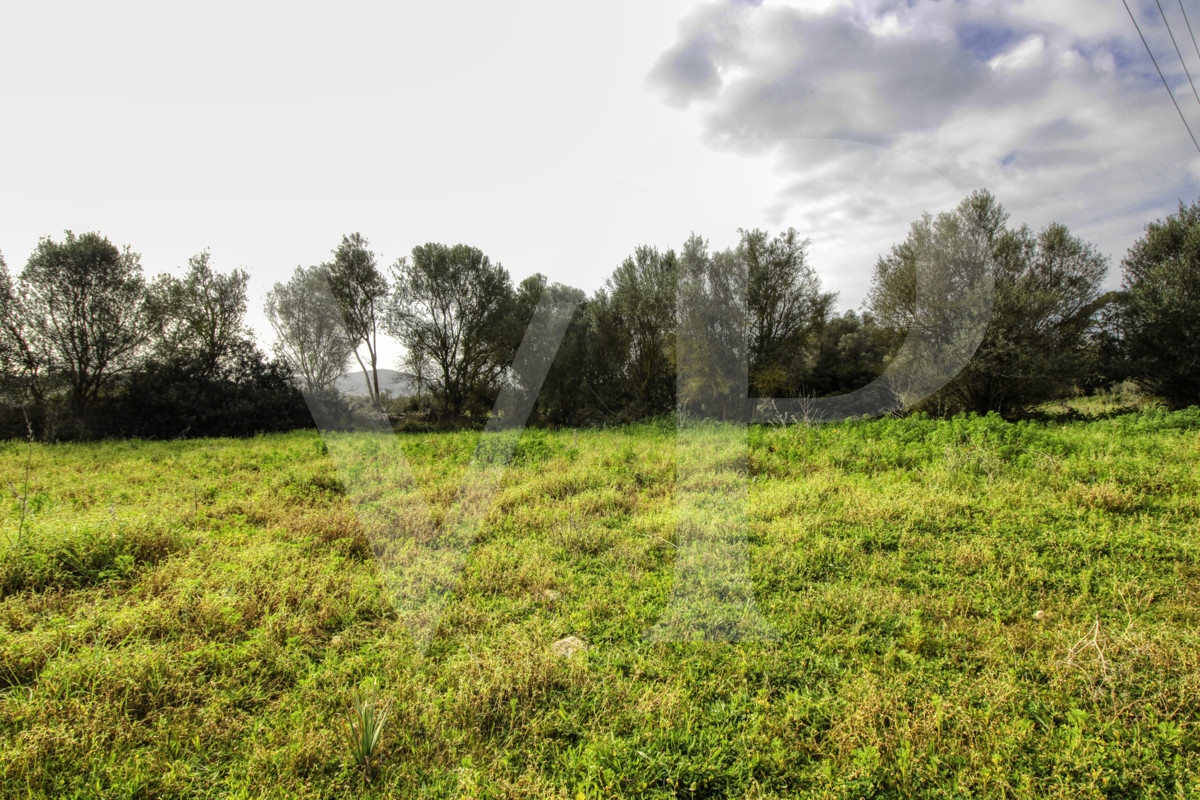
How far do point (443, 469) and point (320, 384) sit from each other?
58.7 feet

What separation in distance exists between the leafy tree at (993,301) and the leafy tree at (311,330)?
23191 millimetres

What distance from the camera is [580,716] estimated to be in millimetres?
2744

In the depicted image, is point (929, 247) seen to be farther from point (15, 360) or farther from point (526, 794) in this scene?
point (15, 360)

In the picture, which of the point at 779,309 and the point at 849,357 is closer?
the point at 779,309

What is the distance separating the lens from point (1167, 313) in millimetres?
13828

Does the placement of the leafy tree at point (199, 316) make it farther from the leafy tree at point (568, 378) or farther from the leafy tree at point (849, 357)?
the leafy tree at point (849, 357)

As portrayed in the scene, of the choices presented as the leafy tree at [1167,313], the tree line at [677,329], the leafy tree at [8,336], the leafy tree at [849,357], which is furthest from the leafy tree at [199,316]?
the leafy tree at [1167,313]

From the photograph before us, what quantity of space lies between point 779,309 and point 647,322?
195 inches

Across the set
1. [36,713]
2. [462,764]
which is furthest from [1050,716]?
[36,713]

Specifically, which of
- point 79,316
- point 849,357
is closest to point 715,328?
point 849,357

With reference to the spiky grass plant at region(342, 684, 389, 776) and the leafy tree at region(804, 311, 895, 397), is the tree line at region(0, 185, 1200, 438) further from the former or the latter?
the spiky grass plant at region(342, 684, 389, 776)

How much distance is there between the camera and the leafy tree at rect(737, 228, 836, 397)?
14.2 meters

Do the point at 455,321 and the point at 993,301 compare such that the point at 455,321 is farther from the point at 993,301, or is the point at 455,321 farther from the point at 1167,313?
A: the point at 1167,313

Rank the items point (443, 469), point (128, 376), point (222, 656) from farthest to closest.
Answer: point (128, 376) < point (443, 469) < point (222, 656)
